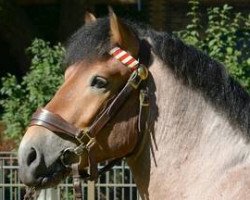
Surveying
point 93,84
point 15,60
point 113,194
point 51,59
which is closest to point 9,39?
point 15,60

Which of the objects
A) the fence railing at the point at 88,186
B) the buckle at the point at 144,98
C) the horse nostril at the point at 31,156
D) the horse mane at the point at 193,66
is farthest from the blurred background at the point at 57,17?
the horse nostril at the point at 31,156

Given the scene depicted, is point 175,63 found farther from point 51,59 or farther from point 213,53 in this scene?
point 51,59

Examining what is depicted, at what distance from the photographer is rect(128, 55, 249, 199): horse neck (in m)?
3.12

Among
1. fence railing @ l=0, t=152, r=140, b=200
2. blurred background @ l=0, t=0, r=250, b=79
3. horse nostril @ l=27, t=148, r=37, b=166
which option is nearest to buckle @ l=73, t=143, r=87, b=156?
horse nostril @ l=27, t=148, r=37, b=166

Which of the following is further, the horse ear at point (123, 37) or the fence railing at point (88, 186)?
the fence railing at point (88, 186)

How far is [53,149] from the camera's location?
3.09 meters

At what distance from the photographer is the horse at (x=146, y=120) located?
310cm

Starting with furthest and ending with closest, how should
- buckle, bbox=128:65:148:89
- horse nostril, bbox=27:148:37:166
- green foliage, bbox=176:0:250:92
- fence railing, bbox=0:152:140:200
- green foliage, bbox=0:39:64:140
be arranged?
green foliage, bbox=0:39:64:140, green foliage, bbox=176:0:250:92, fence railing, bbox=0:152:140:200, buckle, bbox=128:65:148:89, horse nostril, bbox=27:148:37:166

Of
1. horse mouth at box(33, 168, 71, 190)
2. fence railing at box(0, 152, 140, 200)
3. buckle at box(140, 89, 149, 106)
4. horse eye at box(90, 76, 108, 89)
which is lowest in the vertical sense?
fence railing at box(0, 152, 140, 200)

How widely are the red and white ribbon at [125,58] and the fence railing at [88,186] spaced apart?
15.5 ft

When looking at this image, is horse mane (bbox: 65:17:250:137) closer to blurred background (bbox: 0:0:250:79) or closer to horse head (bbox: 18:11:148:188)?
horse head (bbox: 18:11:148:188)

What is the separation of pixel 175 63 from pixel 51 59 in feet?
19.0

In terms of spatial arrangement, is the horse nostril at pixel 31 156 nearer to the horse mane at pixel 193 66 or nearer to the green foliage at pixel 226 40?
the horse mane at pixel 193 66

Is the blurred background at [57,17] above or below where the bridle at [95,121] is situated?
below
